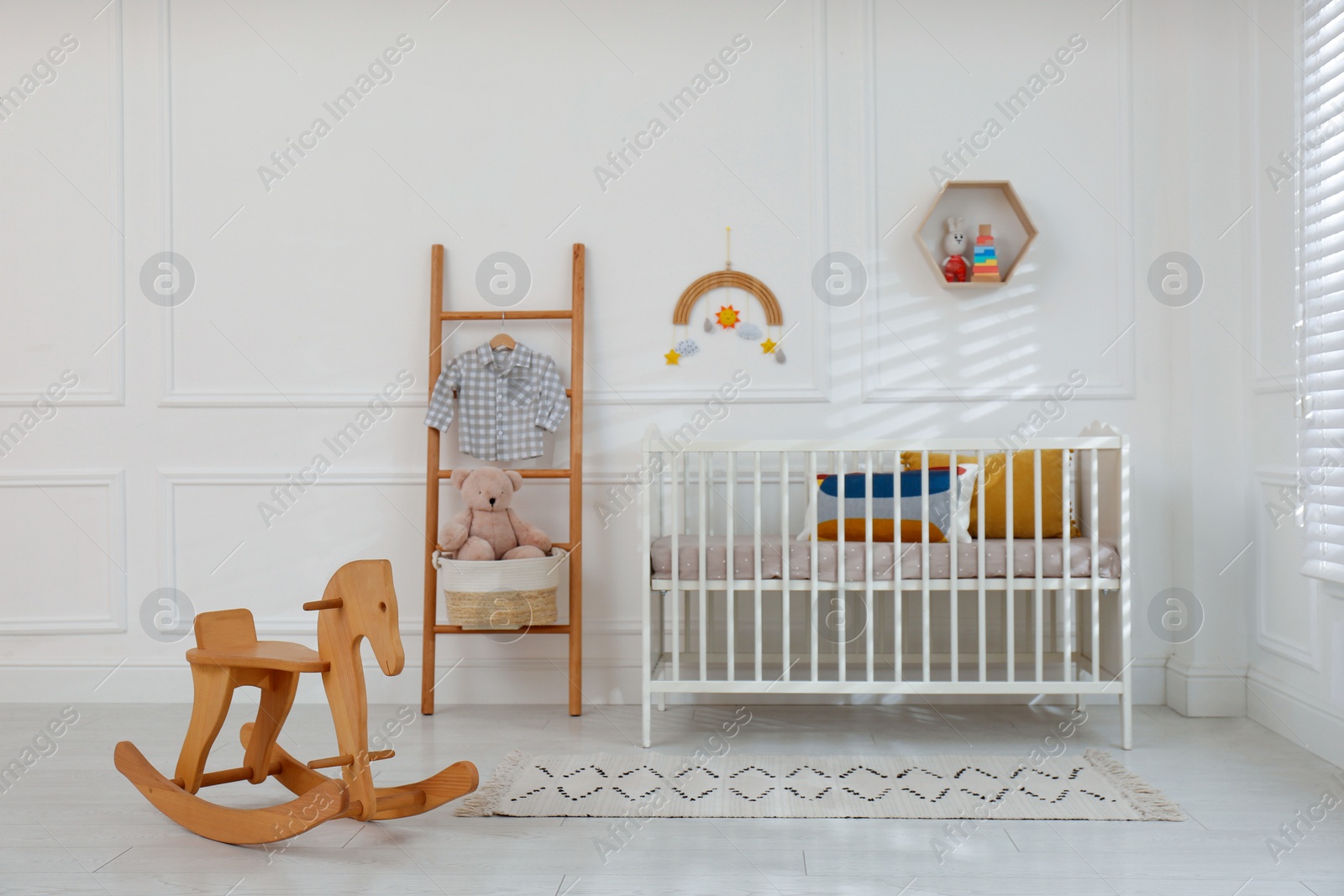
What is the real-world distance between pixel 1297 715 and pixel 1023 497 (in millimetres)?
826

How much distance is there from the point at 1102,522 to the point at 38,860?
2453mm

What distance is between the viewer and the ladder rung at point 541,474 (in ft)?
9.11

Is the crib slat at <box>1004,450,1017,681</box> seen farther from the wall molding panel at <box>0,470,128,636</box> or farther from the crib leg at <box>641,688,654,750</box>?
the wall molding panel at <box>0,470,128,636</box>

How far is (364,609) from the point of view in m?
1.74

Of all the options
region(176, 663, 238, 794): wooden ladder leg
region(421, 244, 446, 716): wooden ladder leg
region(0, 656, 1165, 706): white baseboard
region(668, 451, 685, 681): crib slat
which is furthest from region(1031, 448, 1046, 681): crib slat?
region(176, 663, 238, 794): wooden ladder leg

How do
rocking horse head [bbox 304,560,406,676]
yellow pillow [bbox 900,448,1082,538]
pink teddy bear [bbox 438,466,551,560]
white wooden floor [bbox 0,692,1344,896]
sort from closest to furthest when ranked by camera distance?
white wooden floor [bbox 0,692,1344,896] → rocking horse head [bbox 304,560,406,676] → yellow pillow [bbox 900,448,1082,538] → pink teddy bear [bbox 438,466,551,560]

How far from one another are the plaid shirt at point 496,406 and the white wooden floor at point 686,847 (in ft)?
2.79

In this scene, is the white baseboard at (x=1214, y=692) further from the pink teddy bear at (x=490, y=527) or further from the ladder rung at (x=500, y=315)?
the ladder rung at (x=500, y=315)

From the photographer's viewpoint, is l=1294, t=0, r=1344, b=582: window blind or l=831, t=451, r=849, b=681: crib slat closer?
l=1294, t=0, r=1344, b=582: window blind

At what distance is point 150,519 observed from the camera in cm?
290

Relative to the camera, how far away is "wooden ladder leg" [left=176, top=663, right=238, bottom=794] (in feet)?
5.98

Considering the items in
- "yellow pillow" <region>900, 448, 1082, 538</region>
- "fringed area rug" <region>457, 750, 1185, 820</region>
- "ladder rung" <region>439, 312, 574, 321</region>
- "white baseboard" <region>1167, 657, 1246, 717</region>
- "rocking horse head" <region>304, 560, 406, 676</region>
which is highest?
"ladder rung" <region>439, 312, 574, 321</region>

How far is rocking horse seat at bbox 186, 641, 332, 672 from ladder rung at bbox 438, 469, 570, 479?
983 mm

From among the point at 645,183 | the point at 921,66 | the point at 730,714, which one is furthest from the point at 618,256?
the point at 730,714
